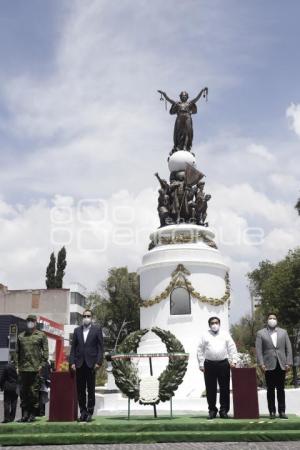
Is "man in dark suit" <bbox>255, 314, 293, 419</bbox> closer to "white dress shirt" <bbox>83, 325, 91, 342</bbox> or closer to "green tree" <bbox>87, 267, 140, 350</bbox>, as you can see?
"white dress shirt" <bbox>83, 325, 91, 342</bbox>

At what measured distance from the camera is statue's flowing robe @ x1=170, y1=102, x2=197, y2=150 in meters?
23.1

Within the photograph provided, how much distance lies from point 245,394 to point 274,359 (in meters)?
0.86

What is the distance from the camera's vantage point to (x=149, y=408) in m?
15.5

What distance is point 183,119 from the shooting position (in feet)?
76.4

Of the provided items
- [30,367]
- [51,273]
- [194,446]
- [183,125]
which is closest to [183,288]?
[183,125]

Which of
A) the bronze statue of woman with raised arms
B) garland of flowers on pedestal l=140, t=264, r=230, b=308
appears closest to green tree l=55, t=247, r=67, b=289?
the bronze statue of woman with raised arms

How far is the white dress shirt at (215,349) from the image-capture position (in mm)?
10031

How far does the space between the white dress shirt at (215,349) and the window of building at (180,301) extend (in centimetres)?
900

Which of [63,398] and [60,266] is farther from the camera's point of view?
[60,266]

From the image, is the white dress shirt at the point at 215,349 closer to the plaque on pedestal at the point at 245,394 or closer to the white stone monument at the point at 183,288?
the plaque on pedestal at the point at 245,394

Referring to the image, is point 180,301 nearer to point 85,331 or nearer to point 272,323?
point 272,323

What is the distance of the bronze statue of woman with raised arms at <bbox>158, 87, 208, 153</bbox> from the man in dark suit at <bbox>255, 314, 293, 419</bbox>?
1419 cm

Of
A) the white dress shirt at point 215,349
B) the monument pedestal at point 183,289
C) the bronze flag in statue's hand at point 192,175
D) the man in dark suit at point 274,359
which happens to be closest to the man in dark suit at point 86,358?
the white dress shirt at point 215,349

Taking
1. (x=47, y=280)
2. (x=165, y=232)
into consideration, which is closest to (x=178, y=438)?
(x=165, y=232)
